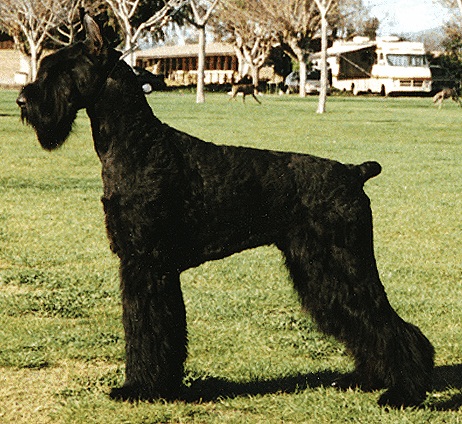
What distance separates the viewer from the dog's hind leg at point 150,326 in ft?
14.7

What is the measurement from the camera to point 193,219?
15.1 feet

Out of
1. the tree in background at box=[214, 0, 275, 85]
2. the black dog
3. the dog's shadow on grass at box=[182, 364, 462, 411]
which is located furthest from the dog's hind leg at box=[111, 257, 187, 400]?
the tree in background at box=[214, 0, 275, 85]

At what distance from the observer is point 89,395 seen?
4863mm

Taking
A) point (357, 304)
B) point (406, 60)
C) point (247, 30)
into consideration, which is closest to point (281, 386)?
point (357, 304)

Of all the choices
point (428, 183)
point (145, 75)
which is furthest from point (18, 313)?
point (145, 75)

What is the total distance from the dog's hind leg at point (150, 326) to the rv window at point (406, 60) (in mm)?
62550

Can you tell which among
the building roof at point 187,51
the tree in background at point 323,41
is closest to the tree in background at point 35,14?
the tree in background at point 323,41

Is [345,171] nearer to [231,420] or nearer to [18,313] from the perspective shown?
[231,420]

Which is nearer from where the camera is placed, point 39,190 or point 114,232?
point 114,232

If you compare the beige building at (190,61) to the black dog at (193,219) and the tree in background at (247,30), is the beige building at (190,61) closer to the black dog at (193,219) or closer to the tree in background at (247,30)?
the tree in background at (247,30)

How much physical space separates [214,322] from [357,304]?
1942mm

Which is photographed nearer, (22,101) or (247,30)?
(22,101)

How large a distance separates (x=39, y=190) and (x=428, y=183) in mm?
6832

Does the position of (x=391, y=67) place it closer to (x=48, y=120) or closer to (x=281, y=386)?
(x=281, y=386)
